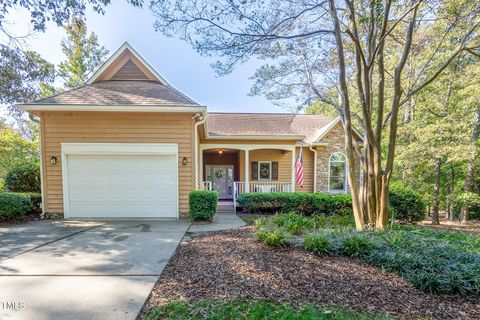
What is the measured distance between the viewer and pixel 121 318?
2.17 m

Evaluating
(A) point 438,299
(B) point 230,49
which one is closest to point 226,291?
(A) point 438,299

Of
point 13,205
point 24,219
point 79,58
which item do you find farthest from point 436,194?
point 79,58

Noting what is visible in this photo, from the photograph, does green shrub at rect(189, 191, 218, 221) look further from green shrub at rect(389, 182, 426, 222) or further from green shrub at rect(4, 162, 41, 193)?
green shrub at rect(389, 182, 426, 222)

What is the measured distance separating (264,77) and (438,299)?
6.46 m

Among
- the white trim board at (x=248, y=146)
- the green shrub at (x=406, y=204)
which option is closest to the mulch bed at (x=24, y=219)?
the white trim board at (x=248, y=146)

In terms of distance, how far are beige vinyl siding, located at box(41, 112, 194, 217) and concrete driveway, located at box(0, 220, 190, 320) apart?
5.44 ft

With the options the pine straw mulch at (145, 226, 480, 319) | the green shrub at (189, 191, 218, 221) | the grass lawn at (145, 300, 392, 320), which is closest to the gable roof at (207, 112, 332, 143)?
the green shrub at (189, 191, 218, 221)

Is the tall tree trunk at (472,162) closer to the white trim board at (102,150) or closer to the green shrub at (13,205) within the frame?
the white trim board at (102,150)

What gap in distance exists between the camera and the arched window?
38.0ft

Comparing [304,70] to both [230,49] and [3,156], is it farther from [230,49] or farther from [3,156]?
[3,156]

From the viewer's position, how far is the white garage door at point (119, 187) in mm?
7004

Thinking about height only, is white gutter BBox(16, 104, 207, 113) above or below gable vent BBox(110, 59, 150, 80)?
below

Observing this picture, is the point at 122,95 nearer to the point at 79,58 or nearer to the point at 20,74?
the point at 20,74

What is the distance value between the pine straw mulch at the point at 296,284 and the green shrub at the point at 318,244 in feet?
0.45
